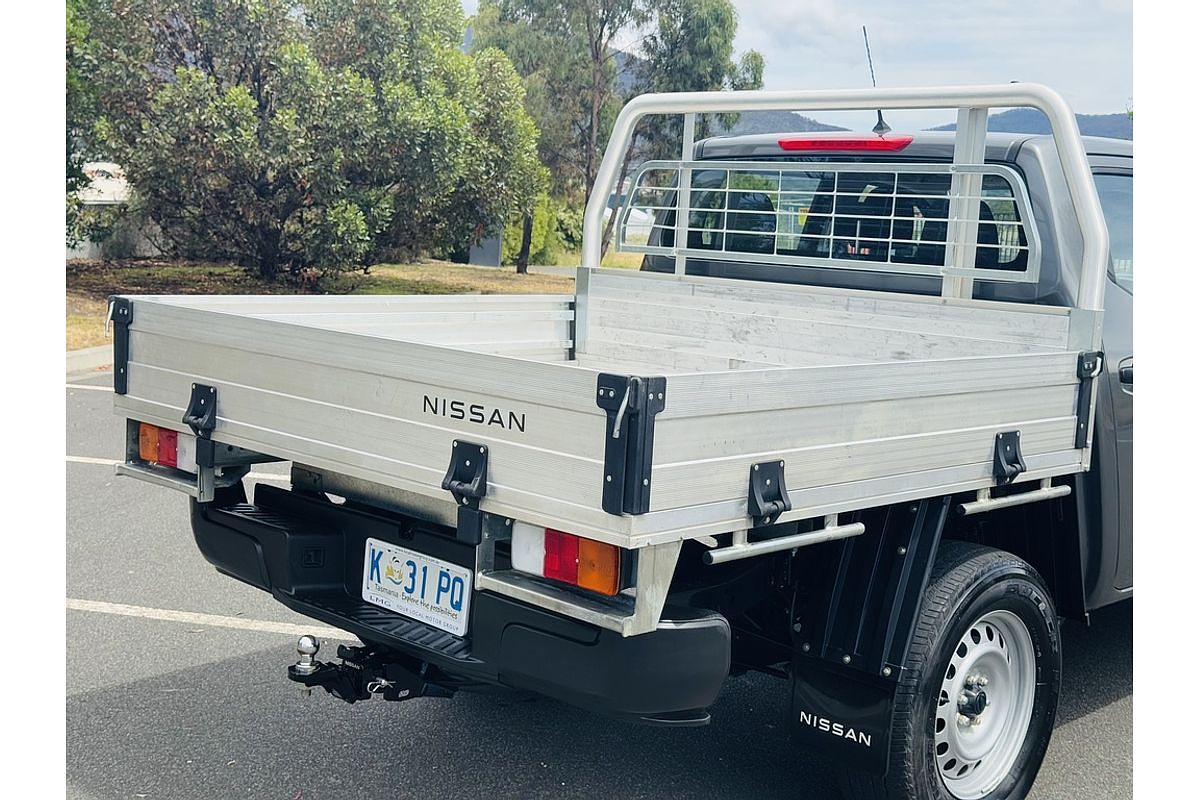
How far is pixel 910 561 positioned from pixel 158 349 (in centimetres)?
223

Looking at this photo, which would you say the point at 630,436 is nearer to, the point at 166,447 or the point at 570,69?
the point at 166,447

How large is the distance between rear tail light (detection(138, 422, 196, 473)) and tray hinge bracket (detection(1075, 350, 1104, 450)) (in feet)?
8.36

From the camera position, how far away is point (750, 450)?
2.74m

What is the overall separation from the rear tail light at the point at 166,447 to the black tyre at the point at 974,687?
6.83 feet

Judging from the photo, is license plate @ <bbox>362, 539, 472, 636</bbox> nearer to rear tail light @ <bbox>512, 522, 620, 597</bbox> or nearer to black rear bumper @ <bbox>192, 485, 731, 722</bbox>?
black rear bumper @ <bbox>192, 485, 731, 722</bbox>

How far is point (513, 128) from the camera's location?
70.5 feet

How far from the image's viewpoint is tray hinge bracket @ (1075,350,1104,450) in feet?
11.8

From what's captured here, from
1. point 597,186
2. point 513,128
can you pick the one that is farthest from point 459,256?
point 597,186

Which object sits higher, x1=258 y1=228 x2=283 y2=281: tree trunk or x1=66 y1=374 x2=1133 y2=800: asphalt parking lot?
x1=258 y1=228 x2=283 y2=281: tree trunk

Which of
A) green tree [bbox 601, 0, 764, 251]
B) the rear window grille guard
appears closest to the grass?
green tree [bbox 601, 0, 764, 251]

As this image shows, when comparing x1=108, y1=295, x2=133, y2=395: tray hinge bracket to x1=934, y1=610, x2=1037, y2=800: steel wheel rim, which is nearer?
x1=934, y1=610, x2=1037, y2=800: steel wheel rim

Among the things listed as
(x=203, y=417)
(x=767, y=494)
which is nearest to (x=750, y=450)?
(x=767, y=494)

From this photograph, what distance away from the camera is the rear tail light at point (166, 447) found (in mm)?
3689

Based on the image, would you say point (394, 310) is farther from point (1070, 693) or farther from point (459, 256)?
point (459, 256)
